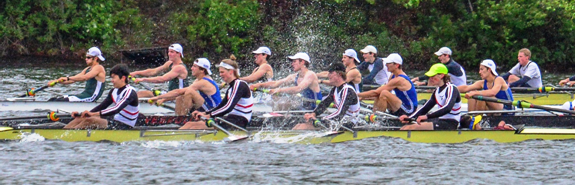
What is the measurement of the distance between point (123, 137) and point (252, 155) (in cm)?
198

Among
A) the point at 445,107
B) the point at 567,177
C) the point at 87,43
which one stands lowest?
the point at 567,177

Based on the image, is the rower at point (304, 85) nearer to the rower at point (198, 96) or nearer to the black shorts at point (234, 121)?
the rower at point (198, 96)

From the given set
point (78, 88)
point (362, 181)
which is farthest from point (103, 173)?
point (78, 88)

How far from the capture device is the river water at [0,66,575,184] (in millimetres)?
11570

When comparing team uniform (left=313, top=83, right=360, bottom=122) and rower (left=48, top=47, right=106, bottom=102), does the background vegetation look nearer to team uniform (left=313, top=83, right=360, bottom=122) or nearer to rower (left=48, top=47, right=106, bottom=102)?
rower (left=48, top=47, right=106, bottom=102)

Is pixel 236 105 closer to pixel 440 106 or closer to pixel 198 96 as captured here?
pixel 198 96

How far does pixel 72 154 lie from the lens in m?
12.9

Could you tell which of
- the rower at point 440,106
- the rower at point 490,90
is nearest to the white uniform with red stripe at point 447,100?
the rower at point 440,106

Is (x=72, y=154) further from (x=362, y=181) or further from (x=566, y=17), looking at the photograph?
(x=566, y=17)

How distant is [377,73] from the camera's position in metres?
20.0

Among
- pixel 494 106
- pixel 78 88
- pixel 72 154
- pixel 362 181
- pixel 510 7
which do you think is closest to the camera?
pixel 362 181

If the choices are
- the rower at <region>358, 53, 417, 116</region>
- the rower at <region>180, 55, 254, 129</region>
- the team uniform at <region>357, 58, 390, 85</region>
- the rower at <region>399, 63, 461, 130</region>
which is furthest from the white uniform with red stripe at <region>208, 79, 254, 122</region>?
the team uniform at <region>357, 58, 390, 85</region>

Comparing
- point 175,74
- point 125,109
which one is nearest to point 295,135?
point 125,109

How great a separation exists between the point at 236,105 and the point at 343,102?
1633 mm
